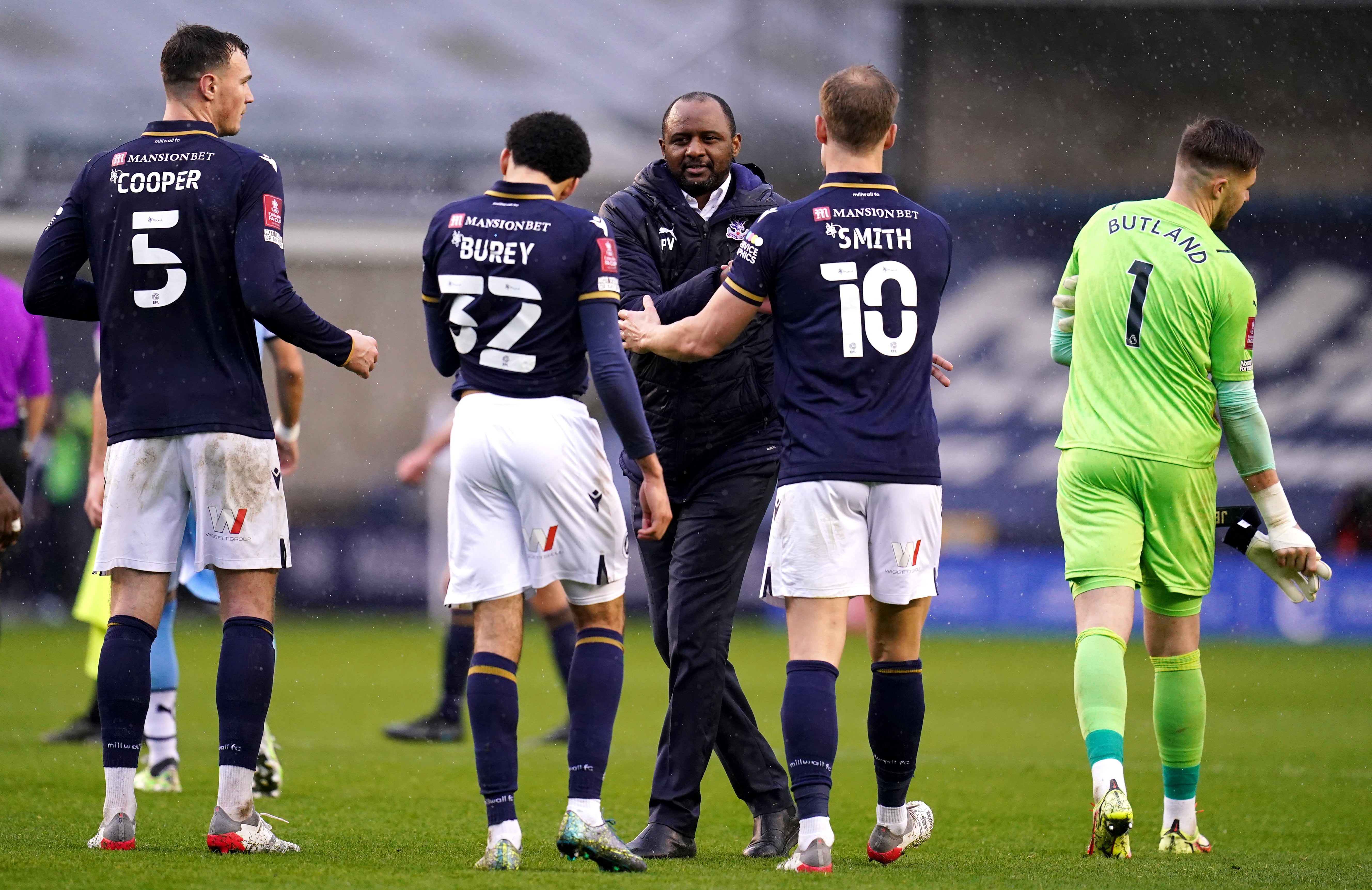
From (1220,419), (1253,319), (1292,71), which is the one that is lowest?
(1220,419)

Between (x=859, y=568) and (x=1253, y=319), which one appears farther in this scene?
(x=1253, y=319)

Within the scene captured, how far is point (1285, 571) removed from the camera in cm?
528

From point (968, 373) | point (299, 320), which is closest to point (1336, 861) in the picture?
point (299, 320)

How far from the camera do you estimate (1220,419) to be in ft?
17.1

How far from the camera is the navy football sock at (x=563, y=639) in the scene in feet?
24.8

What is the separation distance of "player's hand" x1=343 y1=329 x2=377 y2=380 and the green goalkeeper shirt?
2.15m

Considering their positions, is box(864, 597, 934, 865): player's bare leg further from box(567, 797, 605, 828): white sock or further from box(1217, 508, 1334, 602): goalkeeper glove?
box(1217, 508, 1334, 602): goalkeeper glove

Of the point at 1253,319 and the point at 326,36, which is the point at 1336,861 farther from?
the point at 326,36

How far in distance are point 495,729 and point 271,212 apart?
1.63 m

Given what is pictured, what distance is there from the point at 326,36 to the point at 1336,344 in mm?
26428

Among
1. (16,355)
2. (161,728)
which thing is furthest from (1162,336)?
(16,355)

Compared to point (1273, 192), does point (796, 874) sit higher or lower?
lower

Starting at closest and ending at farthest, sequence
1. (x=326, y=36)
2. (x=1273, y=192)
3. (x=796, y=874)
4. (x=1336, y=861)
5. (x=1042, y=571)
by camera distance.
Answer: (x=796, y=874) → (x=1336, y=861) → (x=1042, y=571) → (x=1273, y=192) → (x=326, y=36)

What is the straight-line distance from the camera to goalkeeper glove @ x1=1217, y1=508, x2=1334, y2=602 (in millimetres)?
5207
